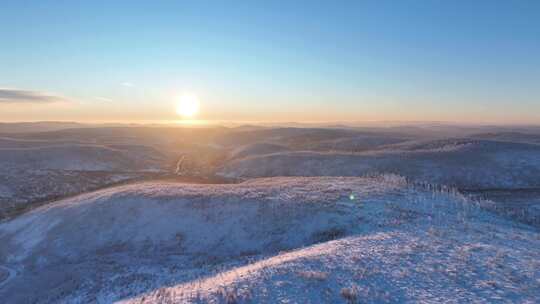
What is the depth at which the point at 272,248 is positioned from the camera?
2014cm

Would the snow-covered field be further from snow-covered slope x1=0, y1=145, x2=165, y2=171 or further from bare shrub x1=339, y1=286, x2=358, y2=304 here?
snow-covered slope x1=0, y1=145, x2=165, y2=171

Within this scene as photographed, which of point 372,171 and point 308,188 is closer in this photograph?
point 308,188

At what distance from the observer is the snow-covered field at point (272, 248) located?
11.8 meters

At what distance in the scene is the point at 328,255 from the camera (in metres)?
14.5

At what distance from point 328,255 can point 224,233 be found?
34.1ft

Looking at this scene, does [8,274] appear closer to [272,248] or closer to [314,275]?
[272,248]

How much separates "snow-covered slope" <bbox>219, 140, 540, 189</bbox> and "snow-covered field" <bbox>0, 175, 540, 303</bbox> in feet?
63.9

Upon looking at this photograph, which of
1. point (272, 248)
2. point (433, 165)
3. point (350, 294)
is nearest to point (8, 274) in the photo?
point (272, 248)

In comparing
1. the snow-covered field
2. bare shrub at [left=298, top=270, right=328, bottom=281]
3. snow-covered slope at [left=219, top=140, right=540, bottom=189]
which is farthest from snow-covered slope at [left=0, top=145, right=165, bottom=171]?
bare shrub at [left=298, top=270, right=328, bottom=281]

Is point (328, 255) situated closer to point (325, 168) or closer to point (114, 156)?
point (325, 168)

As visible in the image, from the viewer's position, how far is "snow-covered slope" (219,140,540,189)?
4406 cm

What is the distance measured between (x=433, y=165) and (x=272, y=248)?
125 feet

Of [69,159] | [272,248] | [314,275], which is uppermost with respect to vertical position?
[69,159]

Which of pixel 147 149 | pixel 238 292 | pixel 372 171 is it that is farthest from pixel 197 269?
pixel 147 149
